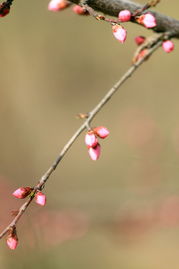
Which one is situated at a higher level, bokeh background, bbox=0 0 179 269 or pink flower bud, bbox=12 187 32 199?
bokeh background, bbox=0 0 179 269

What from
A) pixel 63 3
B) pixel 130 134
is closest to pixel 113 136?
pixel 130 134

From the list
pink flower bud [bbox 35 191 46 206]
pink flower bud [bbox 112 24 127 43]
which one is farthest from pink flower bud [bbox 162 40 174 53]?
pink flower bud [bbox 35 191 46 206]

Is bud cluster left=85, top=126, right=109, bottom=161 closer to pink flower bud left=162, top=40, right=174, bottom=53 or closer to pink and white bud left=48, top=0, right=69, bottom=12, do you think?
pink flower bud left=162, top=40, right=174, bottom=53

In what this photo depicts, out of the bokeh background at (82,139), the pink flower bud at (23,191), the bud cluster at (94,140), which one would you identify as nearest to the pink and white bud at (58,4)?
the bud cluster at (94,140)

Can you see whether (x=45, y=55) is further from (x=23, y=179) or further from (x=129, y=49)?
(x=23, y=179)

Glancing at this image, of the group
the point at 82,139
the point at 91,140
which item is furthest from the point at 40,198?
the point at 82,139

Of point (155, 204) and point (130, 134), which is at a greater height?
point (130, 134)
